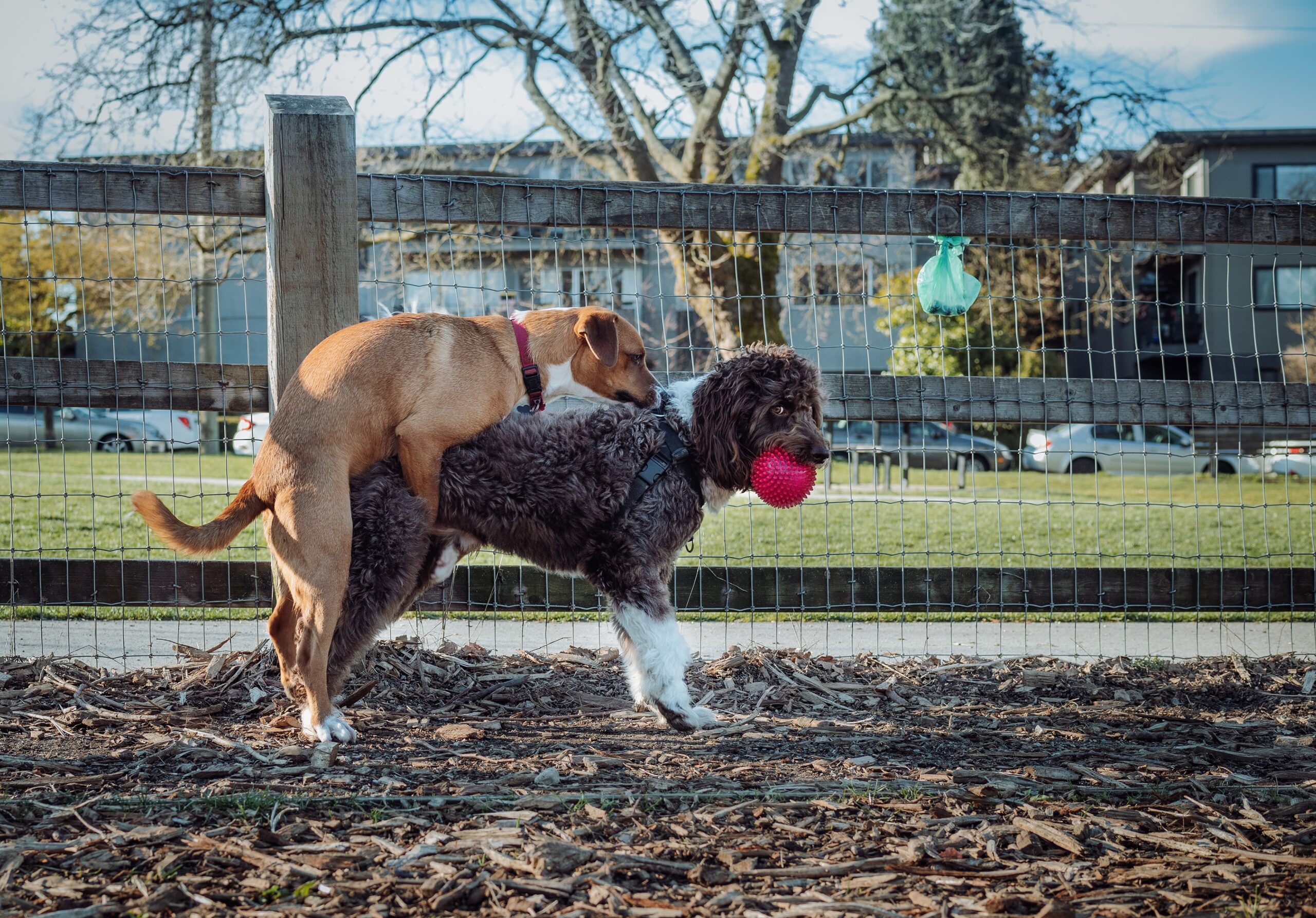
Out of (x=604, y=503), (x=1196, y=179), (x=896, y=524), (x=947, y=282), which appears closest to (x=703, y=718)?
(x=604, y=503)

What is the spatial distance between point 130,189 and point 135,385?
0.89 meters

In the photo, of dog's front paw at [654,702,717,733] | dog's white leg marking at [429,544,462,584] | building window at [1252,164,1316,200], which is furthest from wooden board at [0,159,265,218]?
building window at [1252,164,1316,200]

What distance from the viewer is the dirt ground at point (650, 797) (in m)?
2.30

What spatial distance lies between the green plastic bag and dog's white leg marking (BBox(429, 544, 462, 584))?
103 inches

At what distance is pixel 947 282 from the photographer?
5.19 m

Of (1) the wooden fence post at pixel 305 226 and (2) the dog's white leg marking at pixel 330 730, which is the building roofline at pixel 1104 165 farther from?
(2) the dog's white leg marking at pixel 330 730

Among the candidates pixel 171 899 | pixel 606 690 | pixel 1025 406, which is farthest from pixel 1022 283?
pixel 171 899

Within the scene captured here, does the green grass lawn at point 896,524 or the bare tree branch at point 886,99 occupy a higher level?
the bare tree branch at point 886,99

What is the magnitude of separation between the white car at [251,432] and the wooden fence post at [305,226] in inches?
16.4

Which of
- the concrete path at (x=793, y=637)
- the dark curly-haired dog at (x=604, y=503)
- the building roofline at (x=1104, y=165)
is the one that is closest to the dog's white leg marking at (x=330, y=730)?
the dark curly-haired dog at (x=604, y=503)

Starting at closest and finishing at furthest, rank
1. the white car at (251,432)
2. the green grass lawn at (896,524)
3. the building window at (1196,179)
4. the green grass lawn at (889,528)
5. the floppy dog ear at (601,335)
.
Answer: the floppy dog ear at (601,335), the white car at (251,432), the green grass lawn at (889,528), the green grass lawn at (896,524), the building window at (1196,179)

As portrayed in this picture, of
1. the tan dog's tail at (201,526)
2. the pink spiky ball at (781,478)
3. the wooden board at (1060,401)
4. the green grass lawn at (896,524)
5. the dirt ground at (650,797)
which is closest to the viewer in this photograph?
the dirt ground at (650,797)

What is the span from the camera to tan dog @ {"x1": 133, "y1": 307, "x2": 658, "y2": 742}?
3.70 m

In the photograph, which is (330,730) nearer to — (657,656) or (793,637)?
(657,656)
